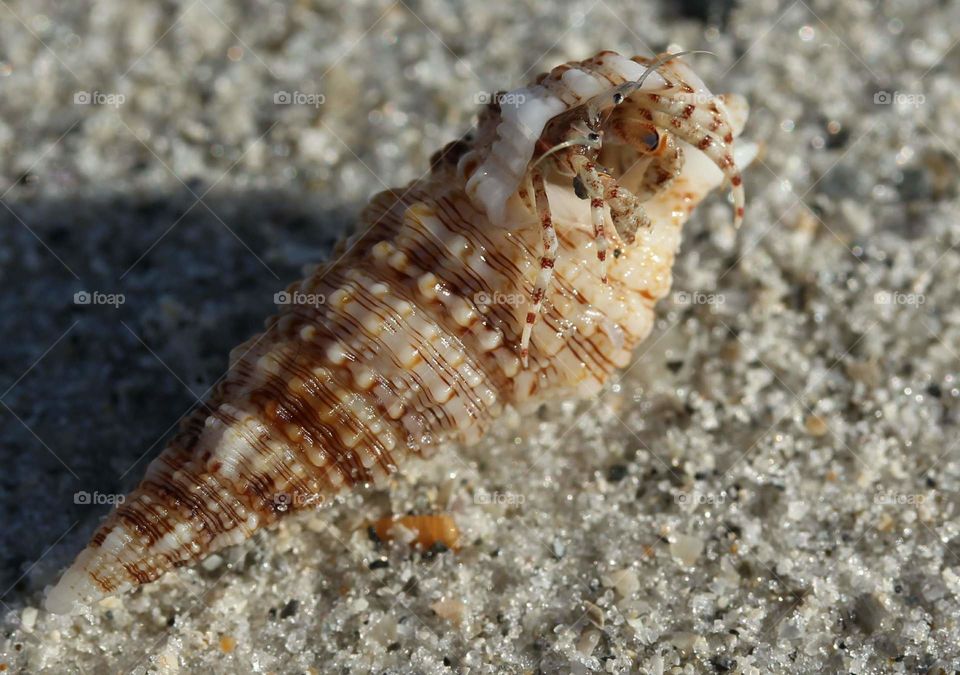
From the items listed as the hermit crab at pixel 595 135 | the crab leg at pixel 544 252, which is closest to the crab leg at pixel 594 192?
the hermit crab at pixel 595 135

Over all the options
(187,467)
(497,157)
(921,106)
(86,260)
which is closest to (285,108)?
(86,260)

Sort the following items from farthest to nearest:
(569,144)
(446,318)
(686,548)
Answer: (686,548)
(446,318)
(569,144)

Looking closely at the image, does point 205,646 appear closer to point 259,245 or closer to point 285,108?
point 259,245

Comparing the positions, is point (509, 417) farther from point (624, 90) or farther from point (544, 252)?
point (624, 90)

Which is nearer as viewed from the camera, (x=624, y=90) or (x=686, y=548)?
(x=624, y=90)

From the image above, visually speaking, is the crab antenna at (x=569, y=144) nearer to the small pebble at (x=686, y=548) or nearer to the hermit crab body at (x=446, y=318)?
the hermit crab body at (x=446, y=318)

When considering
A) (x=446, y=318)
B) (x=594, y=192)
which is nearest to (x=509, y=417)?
(x=446, y=318)
